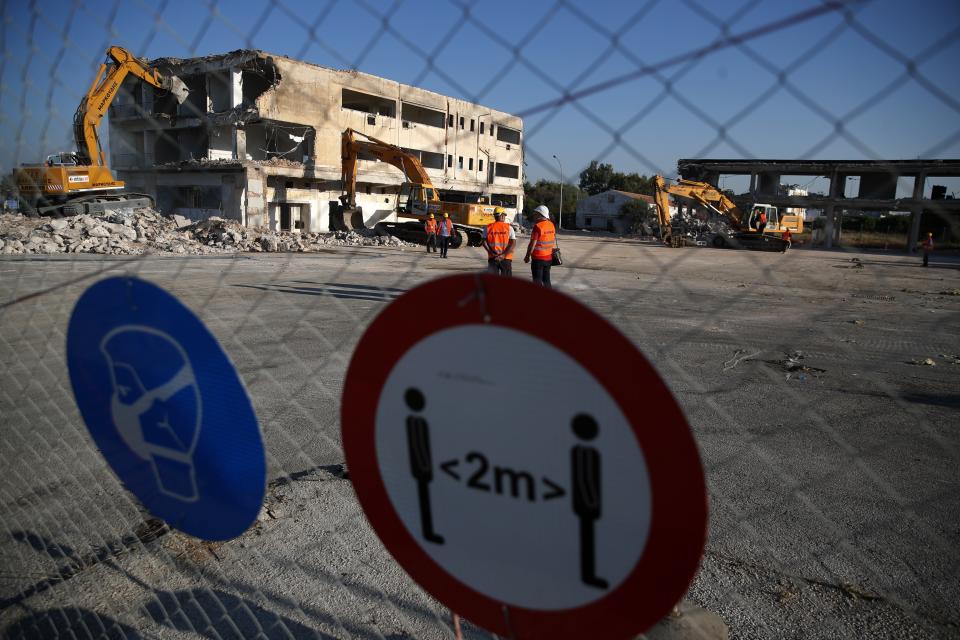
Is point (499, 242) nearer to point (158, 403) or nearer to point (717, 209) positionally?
point (158, 403)

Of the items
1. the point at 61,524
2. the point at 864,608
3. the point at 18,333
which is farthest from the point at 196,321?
the point at 18,333

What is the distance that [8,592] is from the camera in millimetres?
2572

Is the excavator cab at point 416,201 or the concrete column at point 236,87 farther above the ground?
the concrete column at point 236,87

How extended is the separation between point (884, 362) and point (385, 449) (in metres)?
7.85

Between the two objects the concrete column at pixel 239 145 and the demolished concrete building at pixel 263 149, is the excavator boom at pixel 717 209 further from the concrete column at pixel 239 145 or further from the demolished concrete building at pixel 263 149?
the concrete column at pixel 239 145

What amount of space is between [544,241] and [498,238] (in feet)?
2.33

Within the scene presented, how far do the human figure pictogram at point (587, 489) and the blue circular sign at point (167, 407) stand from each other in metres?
0.72

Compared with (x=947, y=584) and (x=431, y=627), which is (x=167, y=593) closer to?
(x=431, y=627)

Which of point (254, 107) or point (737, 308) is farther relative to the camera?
point (254, 107)

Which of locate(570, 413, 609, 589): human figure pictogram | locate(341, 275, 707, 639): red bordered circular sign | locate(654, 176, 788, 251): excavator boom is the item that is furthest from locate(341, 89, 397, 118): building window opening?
locate(570, 413, 609, 589): human figure pictogram

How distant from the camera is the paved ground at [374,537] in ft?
8.18

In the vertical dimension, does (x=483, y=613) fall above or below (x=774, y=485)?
above

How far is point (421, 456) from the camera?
1.08 metres

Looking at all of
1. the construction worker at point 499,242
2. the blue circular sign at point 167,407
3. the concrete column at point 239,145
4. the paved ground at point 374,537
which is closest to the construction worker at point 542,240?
the construction worker at point 499,242
